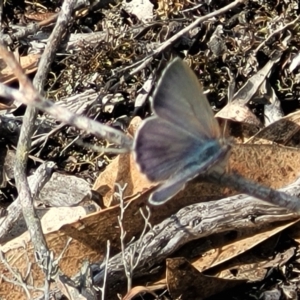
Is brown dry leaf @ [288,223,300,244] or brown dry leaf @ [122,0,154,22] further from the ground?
brown dry leaf @ [122,0,154,22]

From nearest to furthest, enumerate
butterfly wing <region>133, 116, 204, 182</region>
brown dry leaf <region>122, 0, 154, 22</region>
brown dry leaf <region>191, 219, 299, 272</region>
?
butterfly wing <region>133, 116, 204, 182</region>
brown dry leaf <region>191, 219, 299, 272</region>
brown dry leaf <region>122, 0, 154, 22</region>

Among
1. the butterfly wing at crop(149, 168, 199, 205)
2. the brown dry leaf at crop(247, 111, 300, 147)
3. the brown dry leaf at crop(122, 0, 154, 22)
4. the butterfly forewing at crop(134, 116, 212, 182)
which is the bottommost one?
the brown dry leaf at crop(247, 111, 300, 147)

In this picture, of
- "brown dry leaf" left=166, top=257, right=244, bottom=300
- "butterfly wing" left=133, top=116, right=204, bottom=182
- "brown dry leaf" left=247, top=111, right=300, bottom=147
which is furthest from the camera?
"brown dry leaf" left=247, top=111, right=300, bottom=147

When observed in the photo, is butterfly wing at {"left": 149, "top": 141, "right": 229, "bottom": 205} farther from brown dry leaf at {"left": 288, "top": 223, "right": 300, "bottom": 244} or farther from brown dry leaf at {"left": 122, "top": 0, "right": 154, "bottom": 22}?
brown dry leaf at {"left": 122, "top": 0, "right": 154, "bottom": 22}

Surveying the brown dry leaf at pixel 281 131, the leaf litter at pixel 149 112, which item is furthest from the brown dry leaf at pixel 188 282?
the brown dry leaf at pixel 281 131

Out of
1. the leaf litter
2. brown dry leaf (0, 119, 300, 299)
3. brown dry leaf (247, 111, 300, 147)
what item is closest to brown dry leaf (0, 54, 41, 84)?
the leaf litter

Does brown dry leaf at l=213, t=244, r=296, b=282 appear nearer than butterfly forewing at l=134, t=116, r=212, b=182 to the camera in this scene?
No

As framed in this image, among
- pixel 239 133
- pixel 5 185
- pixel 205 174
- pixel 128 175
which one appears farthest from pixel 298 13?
pixel 205 174

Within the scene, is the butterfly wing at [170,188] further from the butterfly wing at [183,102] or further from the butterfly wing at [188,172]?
the butterfly wing at [183,102]
